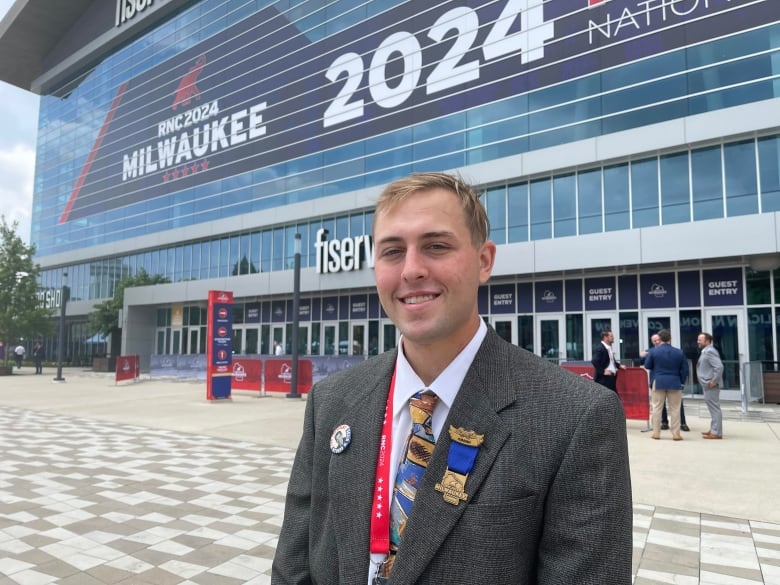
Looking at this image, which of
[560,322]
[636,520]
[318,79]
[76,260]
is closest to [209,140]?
[318,79]

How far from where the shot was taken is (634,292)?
17688mm

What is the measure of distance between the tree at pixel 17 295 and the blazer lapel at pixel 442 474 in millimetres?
36705

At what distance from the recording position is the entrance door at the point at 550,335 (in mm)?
19031

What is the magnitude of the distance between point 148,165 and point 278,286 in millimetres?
19019

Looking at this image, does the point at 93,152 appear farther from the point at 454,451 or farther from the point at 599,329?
the point at 454,451

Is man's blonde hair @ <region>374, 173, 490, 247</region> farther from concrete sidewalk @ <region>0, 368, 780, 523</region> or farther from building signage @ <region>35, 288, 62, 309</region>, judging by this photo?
building signage @ <region>35, 288, 62, 309</region>

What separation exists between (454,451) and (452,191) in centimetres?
74

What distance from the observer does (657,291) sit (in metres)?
17.2

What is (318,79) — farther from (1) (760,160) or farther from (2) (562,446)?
(2) (562,446)

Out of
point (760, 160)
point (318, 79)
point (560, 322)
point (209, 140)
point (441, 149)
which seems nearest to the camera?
point (760, 160)

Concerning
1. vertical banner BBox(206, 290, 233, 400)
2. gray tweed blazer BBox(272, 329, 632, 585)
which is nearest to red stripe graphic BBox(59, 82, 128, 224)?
vertical banner BBox(206, 290, 233, 400)

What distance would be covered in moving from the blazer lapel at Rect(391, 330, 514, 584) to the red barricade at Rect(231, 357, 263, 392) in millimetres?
17727

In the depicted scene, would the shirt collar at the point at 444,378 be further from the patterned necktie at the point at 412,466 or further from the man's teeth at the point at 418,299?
the man's teeth at the point at 418,299

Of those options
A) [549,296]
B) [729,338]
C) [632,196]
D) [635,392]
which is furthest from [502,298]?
[635,392]
